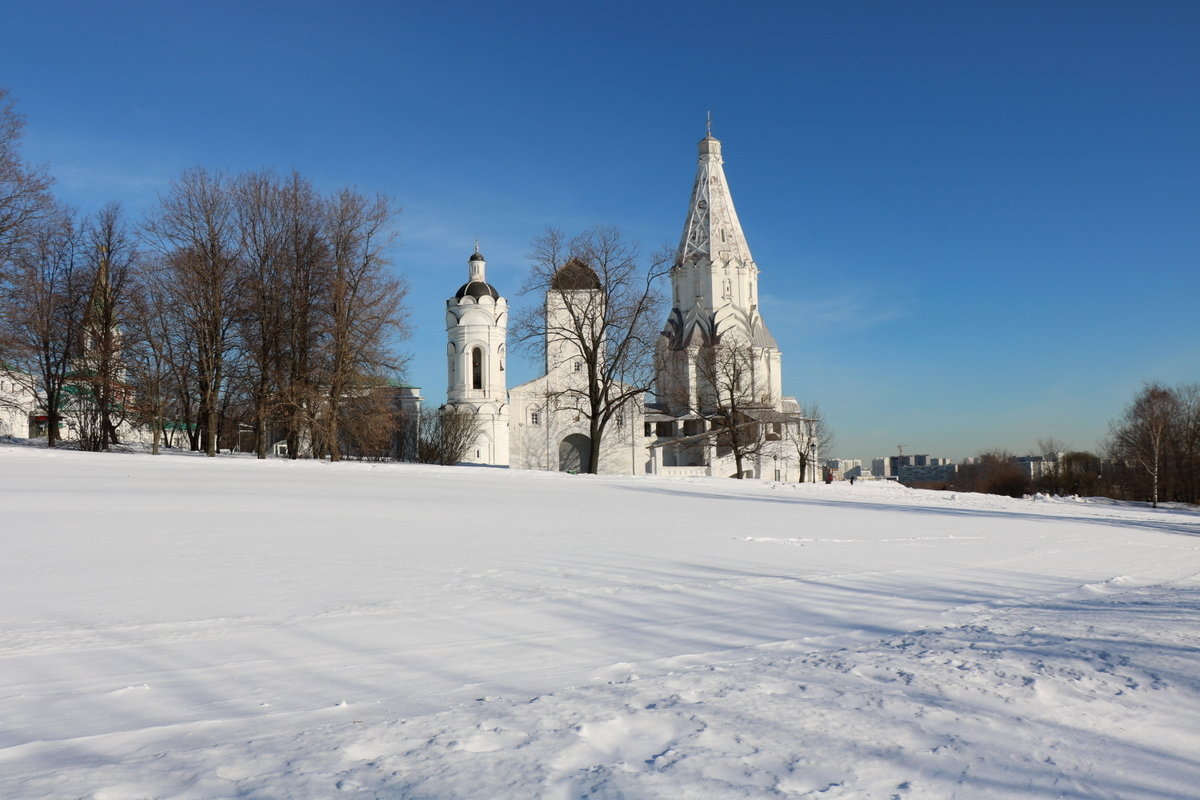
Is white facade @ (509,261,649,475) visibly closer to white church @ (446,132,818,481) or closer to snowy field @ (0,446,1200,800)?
white church @ (446,132,818,481)

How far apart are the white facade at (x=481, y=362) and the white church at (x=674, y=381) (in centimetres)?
6

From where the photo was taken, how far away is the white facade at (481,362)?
53.9 m

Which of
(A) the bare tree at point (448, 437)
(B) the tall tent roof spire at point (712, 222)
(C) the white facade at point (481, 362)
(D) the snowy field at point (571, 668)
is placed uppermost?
(B) the tall tent roof spire at point (712, 222)

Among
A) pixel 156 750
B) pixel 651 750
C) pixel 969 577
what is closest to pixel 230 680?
pixel 156 750

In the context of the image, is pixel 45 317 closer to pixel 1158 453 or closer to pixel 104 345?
pixel 104 345

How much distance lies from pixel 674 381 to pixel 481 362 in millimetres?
12448

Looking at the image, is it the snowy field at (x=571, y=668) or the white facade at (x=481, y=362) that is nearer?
the snowy field at (x=571, y=668)

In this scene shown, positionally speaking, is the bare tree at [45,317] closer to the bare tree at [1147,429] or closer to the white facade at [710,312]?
the white facade at [710,312]

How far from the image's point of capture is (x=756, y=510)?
17.2 m

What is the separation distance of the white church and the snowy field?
129 ft

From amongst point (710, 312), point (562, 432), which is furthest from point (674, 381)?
point (710, 312)

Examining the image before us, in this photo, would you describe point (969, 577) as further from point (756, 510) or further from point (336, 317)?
point (336, 317)

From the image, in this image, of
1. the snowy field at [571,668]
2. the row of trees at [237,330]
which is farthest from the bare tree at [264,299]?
the snowy field at [571,668]

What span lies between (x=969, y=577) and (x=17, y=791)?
836cm
